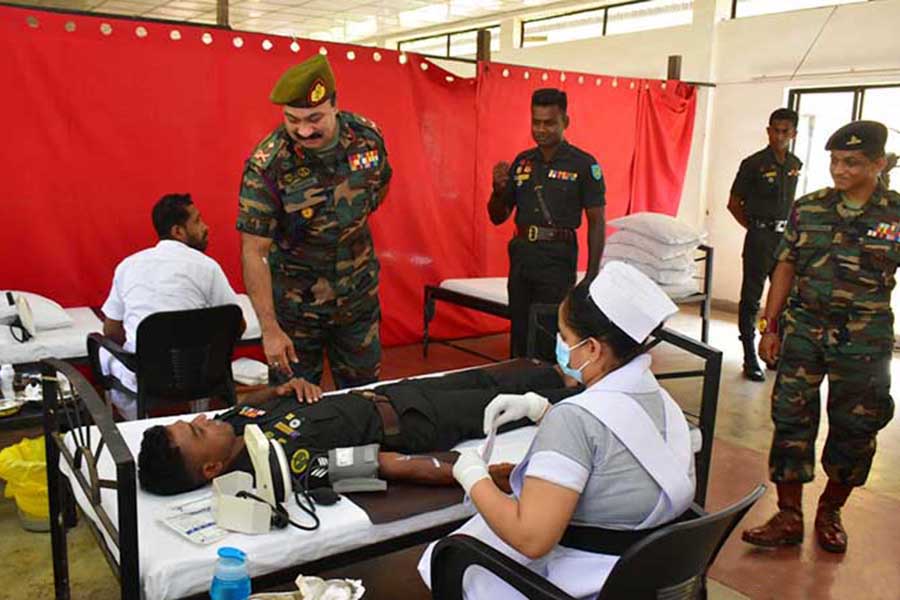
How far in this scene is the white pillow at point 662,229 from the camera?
194 inches

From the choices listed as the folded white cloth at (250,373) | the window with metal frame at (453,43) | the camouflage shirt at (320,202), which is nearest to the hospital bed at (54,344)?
the folded white cloth at (250,373)

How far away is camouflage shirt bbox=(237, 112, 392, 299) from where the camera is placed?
7.97 ft

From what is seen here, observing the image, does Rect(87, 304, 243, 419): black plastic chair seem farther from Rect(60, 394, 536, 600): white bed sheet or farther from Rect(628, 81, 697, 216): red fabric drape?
Rect(628, 81, 697, 216): red fabric drape

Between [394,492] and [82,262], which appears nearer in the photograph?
[394,492]

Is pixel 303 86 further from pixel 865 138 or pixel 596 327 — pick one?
pixel 865 138

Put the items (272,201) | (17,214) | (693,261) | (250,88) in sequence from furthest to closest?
(693,261), (250,88), (17,214), (272,201)

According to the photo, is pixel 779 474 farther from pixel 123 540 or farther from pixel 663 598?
pixel 123 540

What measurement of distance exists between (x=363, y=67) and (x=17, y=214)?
2025 millimetres

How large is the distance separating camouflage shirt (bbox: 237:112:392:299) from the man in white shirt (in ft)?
Answer: 1.34

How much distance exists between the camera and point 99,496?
1.66 meters

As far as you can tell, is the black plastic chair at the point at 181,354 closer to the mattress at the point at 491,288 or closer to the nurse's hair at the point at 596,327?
the nurse's hair at the point at 596,327

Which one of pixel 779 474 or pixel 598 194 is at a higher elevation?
pixel 598 194

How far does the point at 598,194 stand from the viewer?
11.9 feet

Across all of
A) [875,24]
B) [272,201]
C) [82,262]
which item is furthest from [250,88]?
[875,24]
